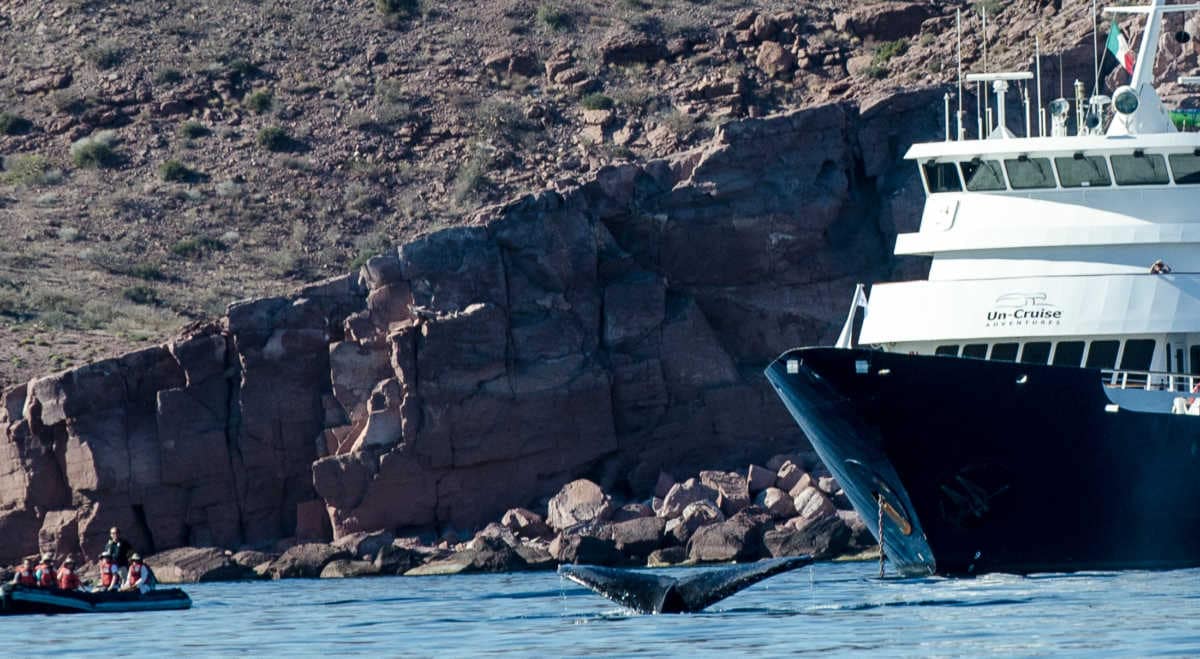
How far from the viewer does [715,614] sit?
3005cm

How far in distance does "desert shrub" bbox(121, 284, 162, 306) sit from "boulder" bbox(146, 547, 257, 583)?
16.0 m

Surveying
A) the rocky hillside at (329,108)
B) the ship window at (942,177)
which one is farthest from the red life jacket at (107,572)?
the rocky hillside at (329,108)

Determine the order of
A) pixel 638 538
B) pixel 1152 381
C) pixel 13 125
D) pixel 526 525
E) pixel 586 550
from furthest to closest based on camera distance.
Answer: pixel 13 125 < pixel 526 525 < pixel 638 538 < pixel 586 550 < pixel 1152 381

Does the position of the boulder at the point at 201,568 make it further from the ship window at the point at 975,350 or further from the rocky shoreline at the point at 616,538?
the ship window at the point at 975,350

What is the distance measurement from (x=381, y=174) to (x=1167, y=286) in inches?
1520

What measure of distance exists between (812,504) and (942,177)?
37.2 feet

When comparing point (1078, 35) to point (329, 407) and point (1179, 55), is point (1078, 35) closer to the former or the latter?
point (1179, 55)

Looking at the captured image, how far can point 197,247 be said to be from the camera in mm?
67125

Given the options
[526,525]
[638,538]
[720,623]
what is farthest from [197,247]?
[720,623]

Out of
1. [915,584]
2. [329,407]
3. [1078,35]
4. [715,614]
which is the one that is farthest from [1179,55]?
[715,614]

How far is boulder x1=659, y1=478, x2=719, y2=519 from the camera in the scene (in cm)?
4816


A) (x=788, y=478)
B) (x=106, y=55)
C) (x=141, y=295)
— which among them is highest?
(x=106, y=55)

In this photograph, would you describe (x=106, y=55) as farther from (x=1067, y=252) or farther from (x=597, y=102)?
(x=1067, y=252)

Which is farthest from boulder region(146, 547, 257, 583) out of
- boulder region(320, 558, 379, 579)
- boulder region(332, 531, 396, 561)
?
boulder region(332, 531, 396, 561)
